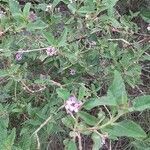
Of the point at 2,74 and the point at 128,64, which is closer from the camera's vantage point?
the point at 2,74

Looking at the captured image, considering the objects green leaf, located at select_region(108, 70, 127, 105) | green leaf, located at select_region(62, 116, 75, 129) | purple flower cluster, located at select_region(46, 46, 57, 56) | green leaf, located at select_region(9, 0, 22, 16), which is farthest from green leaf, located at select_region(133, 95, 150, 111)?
green leaf, located at select_region(9, 0, 22, 16)

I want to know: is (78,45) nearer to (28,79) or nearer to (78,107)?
(28,79)

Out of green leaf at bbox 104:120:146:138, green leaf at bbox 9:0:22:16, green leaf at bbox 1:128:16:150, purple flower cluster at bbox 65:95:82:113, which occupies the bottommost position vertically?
green leaf at bbox 1:128:16:150

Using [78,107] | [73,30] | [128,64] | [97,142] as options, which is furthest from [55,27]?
[97,142]

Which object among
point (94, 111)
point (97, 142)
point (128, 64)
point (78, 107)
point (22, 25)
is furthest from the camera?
point (94, 111)

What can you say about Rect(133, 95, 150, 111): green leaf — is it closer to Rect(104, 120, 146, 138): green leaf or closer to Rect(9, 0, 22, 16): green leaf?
Rect(104, 120, 146, 138): green leaf

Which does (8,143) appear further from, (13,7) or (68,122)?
(13,7)

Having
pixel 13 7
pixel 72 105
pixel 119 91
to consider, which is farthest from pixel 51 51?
pixel 119 91

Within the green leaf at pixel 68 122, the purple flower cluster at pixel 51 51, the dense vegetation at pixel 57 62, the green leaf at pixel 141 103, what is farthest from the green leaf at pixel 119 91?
the purple flower cluster at pixel 51 51
